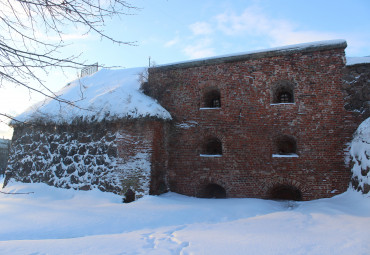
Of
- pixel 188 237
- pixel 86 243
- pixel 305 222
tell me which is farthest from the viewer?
pixel 305 222

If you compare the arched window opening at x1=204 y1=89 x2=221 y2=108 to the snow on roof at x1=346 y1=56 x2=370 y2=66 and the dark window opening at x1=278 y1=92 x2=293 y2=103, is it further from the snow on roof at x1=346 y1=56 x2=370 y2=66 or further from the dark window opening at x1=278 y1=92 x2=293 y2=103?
the snow on roof at x1=346 y1=56 x2=370 y2=66

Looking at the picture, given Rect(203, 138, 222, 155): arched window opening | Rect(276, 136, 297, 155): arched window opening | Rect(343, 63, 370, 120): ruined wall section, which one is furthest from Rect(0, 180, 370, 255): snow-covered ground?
Rect(343, 63, 370, 120): ruined wall section

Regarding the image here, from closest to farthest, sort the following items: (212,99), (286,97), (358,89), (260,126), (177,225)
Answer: (177,225) < (358,89) < (260,126) < (286,97) < (212,99)

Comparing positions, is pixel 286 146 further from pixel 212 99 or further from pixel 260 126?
pixel 212 99

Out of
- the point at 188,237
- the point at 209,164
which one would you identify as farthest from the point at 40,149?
the point at 188,237

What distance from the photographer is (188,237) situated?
3904 millimetres

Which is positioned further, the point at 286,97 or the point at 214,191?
the point at 214,191

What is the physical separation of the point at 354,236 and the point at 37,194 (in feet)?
A: 26.2

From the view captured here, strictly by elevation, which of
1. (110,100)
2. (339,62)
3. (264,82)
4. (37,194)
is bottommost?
(37,194)

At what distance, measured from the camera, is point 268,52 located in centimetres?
767

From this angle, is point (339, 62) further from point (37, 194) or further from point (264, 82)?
point (37, 194)

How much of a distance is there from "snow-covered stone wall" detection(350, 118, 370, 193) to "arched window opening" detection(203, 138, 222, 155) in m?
3.68

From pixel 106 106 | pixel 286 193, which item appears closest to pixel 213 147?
pixel 286 193

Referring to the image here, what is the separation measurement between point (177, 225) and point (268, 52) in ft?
18.6
